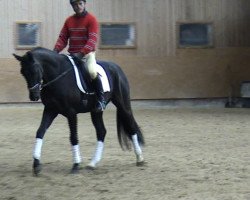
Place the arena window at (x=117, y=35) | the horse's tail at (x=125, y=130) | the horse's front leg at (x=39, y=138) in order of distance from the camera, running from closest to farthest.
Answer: the horse's front leg at (x=39, y=138) < the horse's tail at (x=125, y=130) < the arena window at (x=117, y=35)

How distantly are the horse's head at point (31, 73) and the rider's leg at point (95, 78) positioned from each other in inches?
34.3

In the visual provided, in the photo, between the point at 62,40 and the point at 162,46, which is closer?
the point at 62,40

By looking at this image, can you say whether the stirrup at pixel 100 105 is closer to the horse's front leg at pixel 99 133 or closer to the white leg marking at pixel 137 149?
the horse's front leg at pixel 99 133

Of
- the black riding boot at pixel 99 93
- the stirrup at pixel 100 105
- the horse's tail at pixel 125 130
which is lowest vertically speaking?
the horse's tail at pixel 125 130

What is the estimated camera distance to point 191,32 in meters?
18.4

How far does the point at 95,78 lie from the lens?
7527 millimetres

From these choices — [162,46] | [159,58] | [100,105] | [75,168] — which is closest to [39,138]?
[75,168]

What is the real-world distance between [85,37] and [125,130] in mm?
1566

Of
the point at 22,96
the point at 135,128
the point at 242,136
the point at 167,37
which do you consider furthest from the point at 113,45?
the point at 135,128

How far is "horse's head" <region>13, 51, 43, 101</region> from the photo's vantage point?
6773 millimetres

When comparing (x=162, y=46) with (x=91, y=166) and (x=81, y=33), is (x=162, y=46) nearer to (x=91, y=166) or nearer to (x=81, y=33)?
(x=81, y=33)

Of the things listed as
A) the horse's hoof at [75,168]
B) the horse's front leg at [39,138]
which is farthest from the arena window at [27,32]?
the horse's hoof at [75,168]

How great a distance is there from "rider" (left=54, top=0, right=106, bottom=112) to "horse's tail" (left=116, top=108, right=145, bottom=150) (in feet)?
1.87

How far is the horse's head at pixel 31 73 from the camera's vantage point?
6.77m
